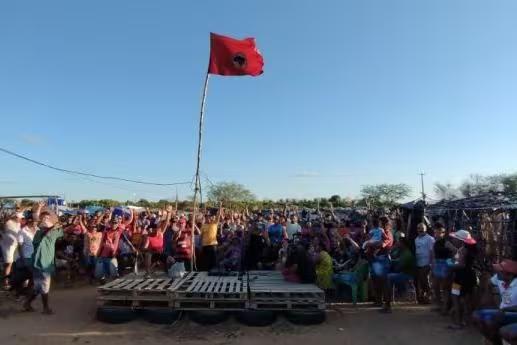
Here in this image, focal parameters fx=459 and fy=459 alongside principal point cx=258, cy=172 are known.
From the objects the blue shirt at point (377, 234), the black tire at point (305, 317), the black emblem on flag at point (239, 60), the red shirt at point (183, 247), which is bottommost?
the black tire at point (305, 317)

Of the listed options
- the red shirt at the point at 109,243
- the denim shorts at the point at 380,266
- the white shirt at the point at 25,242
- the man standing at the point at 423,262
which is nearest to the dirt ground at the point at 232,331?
the denim shorts at the point at 380,266

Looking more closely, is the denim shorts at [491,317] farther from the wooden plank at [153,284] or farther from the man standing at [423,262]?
the wooden plank at [153,284]

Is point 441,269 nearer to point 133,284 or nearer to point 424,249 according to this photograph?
point 424,249

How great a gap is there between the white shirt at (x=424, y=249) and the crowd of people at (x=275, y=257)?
18mm

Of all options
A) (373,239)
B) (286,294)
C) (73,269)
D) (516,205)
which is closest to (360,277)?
(373,239)

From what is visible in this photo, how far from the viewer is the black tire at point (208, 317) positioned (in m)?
7.37

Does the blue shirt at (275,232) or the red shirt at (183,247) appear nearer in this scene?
the red shirt at (183,247)

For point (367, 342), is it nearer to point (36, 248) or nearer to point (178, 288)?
point (178, 288)

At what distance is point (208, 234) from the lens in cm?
1112

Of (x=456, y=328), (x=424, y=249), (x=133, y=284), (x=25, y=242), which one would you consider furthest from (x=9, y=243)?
(x=456, y=328)

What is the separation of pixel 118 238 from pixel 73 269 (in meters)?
1.45

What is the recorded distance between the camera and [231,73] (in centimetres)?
1026

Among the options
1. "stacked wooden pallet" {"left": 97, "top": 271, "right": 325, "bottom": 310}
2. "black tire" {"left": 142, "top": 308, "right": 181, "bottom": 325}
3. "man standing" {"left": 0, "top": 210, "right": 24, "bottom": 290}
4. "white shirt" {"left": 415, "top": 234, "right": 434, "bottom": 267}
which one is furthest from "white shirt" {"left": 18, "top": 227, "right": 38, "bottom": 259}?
"white shirt" {"left": 415, "top": 234, "right": 434, "bottom": 267}

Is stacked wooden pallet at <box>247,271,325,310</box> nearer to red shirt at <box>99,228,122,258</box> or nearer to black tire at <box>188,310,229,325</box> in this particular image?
black tire at <box>188,310,229,325</box>
